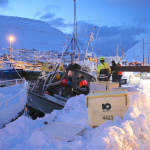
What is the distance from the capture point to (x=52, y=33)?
107 meters

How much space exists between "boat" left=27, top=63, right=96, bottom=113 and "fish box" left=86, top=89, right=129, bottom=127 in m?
4.32

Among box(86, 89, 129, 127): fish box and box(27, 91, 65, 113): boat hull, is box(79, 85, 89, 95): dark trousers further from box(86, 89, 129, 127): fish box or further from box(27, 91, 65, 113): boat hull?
box(86, 89, 129, 127): fish box

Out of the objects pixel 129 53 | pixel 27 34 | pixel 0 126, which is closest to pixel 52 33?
pixel 27 34

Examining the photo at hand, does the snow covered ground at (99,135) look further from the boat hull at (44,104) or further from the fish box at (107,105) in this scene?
the boat hull at (44,104)

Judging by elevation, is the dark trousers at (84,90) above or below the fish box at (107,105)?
below

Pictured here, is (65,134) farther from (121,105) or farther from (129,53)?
(129,53)

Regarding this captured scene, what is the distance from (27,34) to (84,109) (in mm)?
102031

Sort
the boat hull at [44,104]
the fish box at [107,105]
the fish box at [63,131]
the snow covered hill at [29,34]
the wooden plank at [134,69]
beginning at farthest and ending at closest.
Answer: the snow covered hill at [29,34], the boat hull at [44,104], the wooden plank at [134,69], the fish box at [107,105], the fish box at [63,131]

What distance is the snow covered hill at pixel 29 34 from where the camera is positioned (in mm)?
86875

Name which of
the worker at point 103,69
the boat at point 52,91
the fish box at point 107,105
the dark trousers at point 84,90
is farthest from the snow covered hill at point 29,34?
the fish box at point 107,105

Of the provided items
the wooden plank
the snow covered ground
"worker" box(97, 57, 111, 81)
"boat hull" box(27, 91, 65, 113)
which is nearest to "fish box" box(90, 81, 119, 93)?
A: the snow covered ground

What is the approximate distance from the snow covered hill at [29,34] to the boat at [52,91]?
7682 centimetres

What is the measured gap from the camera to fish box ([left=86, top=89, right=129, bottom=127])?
2883 mm

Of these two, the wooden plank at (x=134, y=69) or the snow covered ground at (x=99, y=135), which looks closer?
the snow covered ground at (x=99, y=135)
